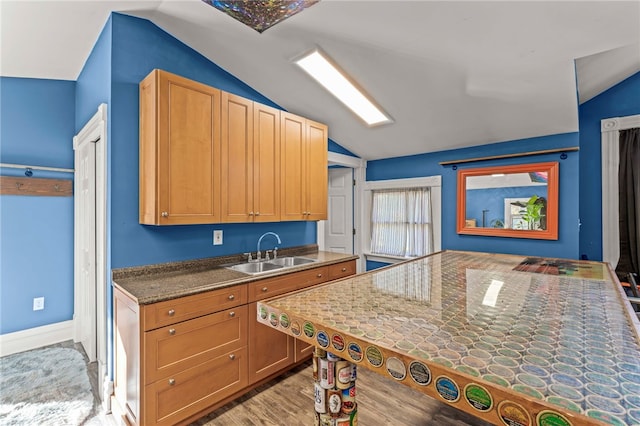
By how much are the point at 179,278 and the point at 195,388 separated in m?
0.72

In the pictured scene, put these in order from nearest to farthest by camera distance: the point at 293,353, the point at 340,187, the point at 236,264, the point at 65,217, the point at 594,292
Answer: the point at 594,292 < the point at 293,353 < the point at 236,264 < the point at 65,217 < the point at 340,187

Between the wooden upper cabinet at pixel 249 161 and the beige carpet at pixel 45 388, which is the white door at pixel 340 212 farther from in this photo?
the beige carpet at pixel 45 388

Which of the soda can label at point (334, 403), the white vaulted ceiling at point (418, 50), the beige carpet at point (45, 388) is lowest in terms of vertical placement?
the beige carpet at point (45, 388)

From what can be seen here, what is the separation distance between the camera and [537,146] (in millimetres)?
3193

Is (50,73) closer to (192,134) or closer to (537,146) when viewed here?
(192,134)

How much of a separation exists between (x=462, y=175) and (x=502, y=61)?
1.59 meters

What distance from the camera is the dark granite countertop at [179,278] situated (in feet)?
5.92

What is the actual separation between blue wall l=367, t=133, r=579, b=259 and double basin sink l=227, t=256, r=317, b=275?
197 centimetres

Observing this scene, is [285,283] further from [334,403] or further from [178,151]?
[334,403]

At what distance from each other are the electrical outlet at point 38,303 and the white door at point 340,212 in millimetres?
3322

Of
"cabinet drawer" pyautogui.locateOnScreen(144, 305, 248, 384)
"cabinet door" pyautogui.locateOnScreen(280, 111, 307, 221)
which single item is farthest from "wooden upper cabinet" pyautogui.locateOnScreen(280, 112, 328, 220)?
"cabinet drawer" pyautogui.locateOnScreen(144, 305, 248, 384)

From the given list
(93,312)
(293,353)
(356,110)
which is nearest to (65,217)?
(93,312)

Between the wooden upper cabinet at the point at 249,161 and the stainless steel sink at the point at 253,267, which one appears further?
the stainless steel sink at the point at 253,267

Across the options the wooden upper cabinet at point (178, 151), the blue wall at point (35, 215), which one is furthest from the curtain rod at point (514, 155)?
the blue wall at point (35, 215)
